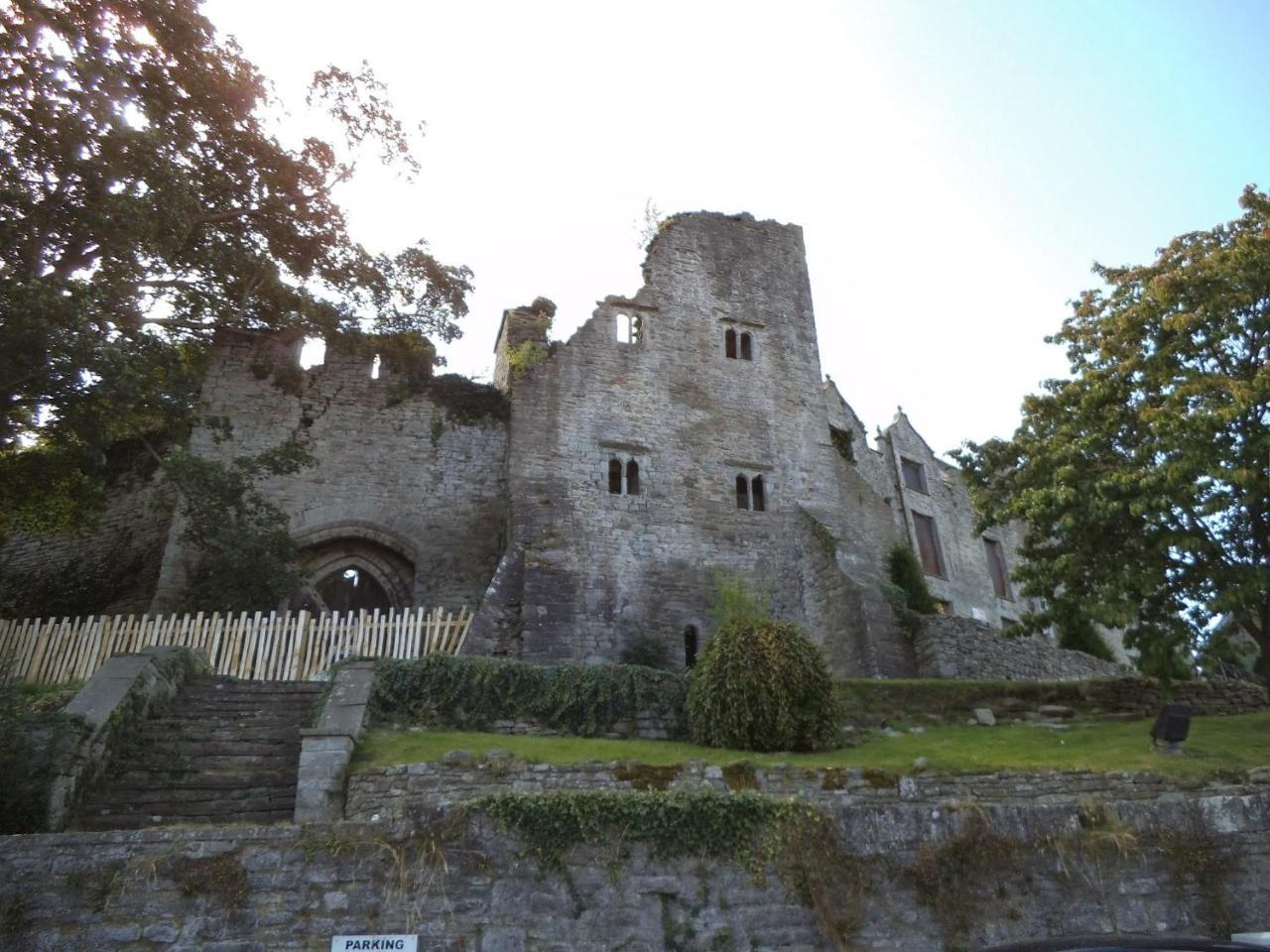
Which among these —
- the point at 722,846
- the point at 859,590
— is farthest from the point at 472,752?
the point at 859,590

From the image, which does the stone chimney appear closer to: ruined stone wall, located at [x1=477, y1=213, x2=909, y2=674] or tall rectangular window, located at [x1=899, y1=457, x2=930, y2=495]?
ruined stone wall, located at [x1=477, y1=213, x2=909, y2=674]

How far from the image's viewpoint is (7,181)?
16.0 m

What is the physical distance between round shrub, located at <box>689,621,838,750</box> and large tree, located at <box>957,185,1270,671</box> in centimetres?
412

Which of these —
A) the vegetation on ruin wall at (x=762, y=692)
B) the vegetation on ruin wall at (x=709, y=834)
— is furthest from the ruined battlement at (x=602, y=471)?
the vegetation on ruin wall at (x=709, y=834)

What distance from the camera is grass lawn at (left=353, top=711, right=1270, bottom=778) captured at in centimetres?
1071

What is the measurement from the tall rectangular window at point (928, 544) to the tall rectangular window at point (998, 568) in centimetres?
269

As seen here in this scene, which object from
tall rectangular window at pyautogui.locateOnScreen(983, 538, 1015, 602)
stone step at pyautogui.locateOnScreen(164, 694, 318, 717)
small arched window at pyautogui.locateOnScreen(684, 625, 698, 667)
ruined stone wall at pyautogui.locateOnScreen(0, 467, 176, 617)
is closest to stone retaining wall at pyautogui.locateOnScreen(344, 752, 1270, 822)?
stone step at pyautogui.locateOnScreen(164, 694, 318, 717)

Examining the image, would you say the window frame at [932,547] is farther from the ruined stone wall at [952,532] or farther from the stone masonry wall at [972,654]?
the stone masonry wall at [972,654]

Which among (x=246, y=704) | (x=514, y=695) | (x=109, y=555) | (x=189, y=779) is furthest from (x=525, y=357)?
(x=189, y=779)

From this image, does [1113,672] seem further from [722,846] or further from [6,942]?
[6,942]

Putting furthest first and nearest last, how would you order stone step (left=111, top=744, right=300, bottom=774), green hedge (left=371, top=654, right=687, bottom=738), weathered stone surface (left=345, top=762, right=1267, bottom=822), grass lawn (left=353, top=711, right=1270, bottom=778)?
green hedge (left=371, top=654, right=687, bottom=738) → grass lawn (left=353, top=711, right=1270, bottom=778) → stone step (left=111, top=744, right=300, bottom=774) → weathered stone surface (left=345, top=762, right=1267, bottom=822)

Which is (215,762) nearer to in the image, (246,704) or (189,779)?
(189,779)

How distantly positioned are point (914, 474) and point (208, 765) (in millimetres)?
22746

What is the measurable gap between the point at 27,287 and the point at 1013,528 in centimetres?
2778
